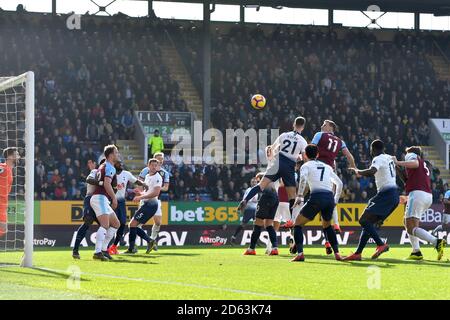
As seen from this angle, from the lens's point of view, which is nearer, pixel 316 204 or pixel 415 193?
pixel 316 204

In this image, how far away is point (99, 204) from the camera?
737 inches

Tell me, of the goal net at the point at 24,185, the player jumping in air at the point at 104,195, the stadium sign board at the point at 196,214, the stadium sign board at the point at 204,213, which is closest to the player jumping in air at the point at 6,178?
the goal net at the point at 24,185

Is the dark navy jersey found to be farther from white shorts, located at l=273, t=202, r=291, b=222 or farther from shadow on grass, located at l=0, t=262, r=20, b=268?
white shorts, located at l=273, t=202, r=291, b=222

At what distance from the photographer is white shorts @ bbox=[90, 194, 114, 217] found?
737 inches

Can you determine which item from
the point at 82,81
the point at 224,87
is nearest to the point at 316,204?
the point at 82,81

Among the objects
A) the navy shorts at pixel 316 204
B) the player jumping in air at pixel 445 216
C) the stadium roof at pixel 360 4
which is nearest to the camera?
the navy shorts at pixel 316 204

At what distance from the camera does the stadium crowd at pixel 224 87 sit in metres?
36.6

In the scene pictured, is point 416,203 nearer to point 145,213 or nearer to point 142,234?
point 145,213

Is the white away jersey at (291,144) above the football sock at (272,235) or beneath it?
above

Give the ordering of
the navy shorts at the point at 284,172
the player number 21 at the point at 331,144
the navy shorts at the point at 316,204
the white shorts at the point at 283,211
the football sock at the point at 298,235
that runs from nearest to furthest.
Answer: the navy shorts at the point at 316,204 → the football sock at the point at 298,235 → the player number 21 at the point at 331,144 → the navy shorts at the point at 284,172 → the white shorts at the point at 283,211

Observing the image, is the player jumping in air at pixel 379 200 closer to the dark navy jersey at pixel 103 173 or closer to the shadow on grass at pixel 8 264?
the dark navy jersey at pixel 103 173

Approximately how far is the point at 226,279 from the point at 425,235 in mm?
6468

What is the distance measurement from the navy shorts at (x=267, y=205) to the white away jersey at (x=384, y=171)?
289 cm
